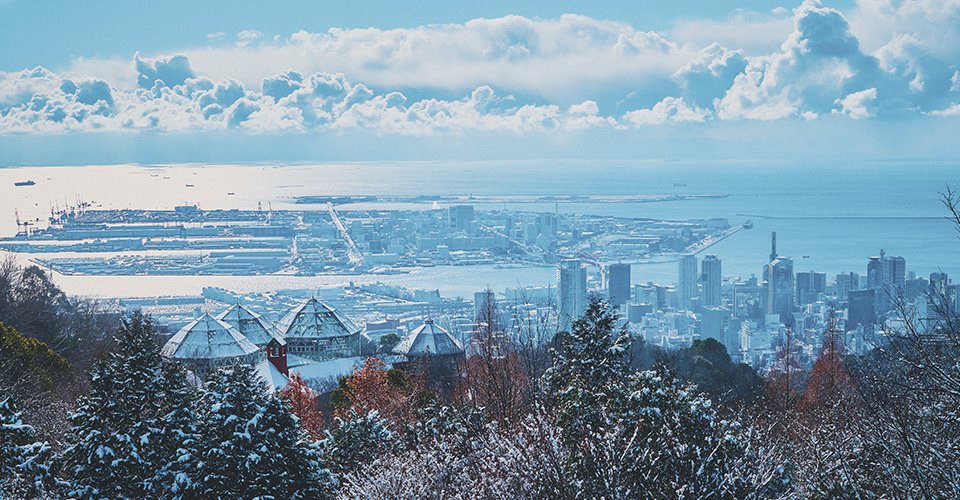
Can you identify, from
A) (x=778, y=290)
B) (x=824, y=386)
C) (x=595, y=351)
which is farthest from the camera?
(x=778, y=290)

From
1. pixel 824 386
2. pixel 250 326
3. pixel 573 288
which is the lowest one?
pixel 573 288

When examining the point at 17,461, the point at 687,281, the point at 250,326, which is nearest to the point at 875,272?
the point at 687,281

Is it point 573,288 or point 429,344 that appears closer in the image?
point 429,344

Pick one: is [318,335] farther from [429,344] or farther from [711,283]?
[711,283]

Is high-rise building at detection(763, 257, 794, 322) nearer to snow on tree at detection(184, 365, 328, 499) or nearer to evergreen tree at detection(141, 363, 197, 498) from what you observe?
snow on tree at detection(184, 365, 328, 499)

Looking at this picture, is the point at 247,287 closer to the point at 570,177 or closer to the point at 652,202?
the point at 652,202

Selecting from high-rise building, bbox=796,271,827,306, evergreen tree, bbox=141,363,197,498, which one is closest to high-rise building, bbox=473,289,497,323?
evergreen tree, bbox=141,363,197,498

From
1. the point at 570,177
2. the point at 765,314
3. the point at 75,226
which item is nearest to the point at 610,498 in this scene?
the point at 765,314
